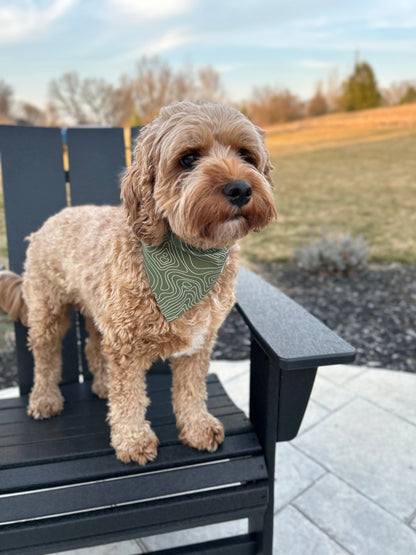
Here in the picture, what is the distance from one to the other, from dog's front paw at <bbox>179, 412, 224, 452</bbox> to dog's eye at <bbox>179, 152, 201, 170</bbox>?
107 centimetres

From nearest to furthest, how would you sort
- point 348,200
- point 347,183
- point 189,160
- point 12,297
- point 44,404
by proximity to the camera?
point 189,160, point 44,404, point 12,297, point 348,200, point 347,183

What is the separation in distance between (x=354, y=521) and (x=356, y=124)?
16.4 metres

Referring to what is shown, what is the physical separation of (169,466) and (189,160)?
3.93ft

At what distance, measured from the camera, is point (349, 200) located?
37.0ft

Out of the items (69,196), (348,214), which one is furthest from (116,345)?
(348,214)

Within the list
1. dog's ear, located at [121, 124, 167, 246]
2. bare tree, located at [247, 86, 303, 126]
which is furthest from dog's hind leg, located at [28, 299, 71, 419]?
bare tree, located at [247, 86, 303, 126]

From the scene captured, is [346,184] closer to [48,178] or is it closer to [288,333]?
[48,178]

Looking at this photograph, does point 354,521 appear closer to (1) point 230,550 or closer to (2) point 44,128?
(1) point 230,550

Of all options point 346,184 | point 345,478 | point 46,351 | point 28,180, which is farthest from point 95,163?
point 346,184

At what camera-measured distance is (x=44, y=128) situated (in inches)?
102

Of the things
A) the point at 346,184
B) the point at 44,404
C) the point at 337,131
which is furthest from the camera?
the point at 337,131

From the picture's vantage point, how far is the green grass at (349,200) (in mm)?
7791

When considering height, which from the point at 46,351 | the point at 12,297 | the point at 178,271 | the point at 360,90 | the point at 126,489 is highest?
the point at 360,90

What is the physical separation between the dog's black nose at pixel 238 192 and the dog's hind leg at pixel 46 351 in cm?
115
